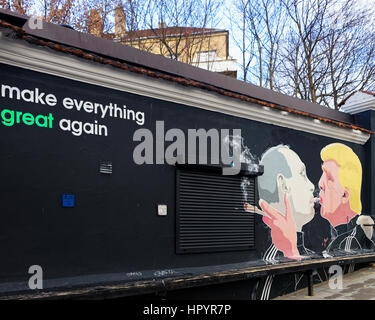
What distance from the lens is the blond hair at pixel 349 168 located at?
9.48 metres

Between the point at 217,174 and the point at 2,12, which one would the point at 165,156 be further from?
the point at 2,12

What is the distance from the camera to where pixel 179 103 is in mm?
6645

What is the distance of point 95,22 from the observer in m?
19.2

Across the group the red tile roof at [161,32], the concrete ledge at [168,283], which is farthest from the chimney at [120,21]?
the concrete ledge at [168,283]

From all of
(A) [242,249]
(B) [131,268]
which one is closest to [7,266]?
(B) [131,268]

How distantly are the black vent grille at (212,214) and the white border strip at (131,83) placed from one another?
4.08 feet

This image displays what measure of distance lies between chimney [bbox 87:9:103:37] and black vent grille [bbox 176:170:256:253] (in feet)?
47.6

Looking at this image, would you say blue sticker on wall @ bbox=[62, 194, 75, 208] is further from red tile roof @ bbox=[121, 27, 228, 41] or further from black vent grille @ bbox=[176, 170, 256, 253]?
red tile roof @ bbox=[121, 27, 228, 41]

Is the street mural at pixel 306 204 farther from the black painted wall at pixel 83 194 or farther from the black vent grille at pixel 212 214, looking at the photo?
the black painted wall at pixel 83 194

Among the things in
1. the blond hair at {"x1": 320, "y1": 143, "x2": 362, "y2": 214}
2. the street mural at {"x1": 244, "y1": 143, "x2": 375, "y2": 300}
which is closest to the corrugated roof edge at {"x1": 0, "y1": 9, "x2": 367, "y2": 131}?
the blond hair at {"x1": 320, "y1": 143, "x2": 362, "y2": 214}

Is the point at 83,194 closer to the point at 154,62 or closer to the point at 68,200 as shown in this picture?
the point at 68,200

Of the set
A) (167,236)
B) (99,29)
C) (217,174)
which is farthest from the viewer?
(99,29)

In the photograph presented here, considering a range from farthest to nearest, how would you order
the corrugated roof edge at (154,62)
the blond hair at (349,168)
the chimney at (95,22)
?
the chimney at (95,22) → the blond hair at (349,168) → the corrugated roof edge at (154,62)
